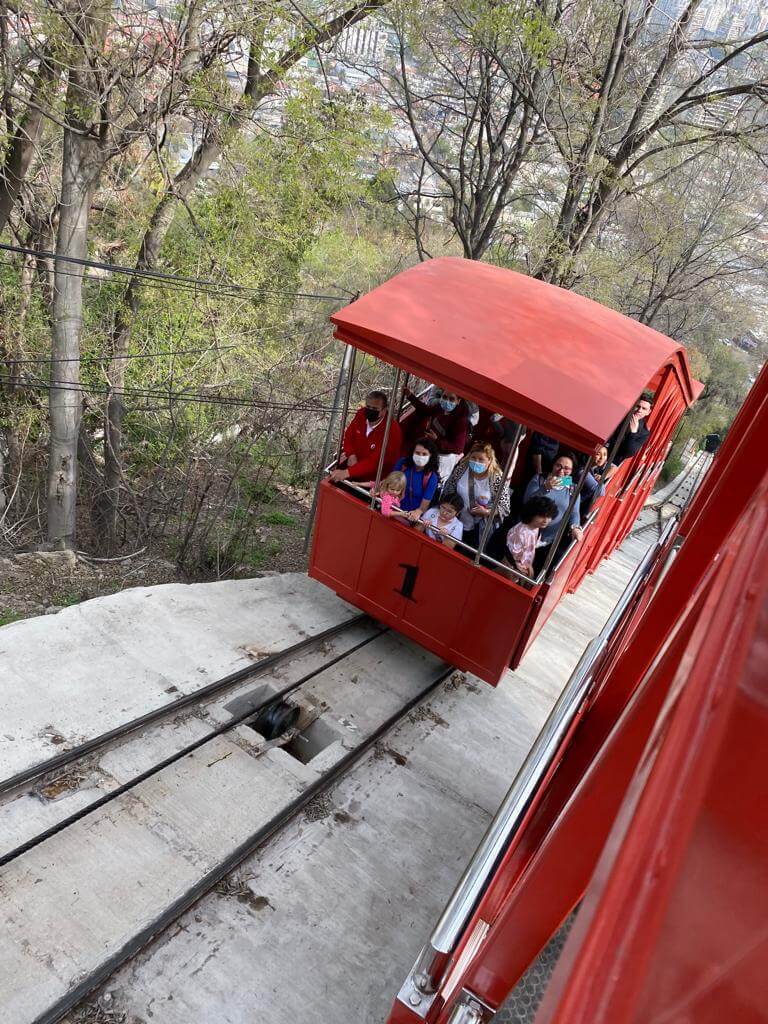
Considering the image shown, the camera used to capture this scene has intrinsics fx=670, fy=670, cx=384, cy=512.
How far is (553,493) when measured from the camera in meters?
6.12

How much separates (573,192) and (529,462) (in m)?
10.2

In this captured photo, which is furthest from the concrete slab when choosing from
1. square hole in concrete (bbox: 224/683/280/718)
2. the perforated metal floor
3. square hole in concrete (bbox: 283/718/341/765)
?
the perforated metal floor

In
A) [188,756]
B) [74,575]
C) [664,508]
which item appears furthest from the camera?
[664,508]

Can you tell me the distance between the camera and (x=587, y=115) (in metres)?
13.1

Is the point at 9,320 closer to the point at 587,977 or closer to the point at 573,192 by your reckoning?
the point at 573,192

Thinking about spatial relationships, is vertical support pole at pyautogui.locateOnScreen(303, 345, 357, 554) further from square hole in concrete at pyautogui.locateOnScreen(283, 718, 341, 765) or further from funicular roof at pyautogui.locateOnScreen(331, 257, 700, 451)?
square hole in concrete at pyautogui.locateOnScreen(283, 718, 341, 765)

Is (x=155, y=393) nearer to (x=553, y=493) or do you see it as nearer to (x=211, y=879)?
(x=553, y=493)

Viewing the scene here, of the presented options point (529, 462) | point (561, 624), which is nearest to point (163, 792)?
point (529, 462)

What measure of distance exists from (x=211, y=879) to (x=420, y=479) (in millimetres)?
3701

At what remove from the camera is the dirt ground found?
8.30 meters

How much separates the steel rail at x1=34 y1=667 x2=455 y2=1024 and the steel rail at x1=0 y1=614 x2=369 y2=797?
1.17 meters

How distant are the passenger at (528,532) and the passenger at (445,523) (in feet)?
1.62

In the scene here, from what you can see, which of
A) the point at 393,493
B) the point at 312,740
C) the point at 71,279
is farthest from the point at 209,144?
the point at 312,740

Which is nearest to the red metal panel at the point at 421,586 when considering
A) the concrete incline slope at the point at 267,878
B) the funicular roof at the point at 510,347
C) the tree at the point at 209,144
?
the concrete incline slope at the point at 267,878
